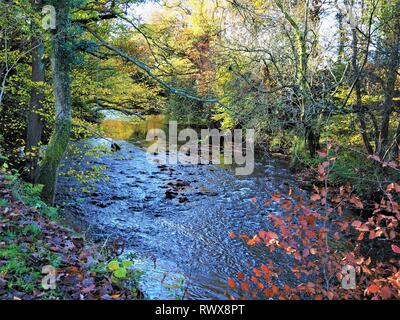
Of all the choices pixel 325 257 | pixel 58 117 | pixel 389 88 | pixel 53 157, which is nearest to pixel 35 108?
pixel 58 117

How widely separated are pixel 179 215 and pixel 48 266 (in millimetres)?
5620

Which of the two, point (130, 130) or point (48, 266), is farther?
→ point (130, 130)

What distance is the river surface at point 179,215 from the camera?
17.9 ft

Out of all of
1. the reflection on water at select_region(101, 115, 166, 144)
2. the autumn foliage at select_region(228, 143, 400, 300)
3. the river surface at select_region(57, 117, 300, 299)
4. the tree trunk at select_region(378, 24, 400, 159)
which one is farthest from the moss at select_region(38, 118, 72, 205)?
the reflection on water at select_region(101, 115, 166, 144)

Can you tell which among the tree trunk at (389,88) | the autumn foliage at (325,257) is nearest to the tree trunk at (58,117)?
the autumn foliage at (325,257)

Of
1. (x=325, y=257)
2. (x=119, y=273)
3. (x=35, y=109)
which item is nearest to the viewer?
(x=119, y=273)

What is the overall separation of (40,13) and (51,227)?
458cm

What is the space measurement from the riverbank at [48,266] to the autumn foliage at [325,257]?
4.72 feet

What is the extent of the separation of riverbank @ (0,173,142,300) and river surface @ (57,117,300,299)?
1.07m

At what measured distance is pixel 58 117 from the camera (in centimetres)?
700

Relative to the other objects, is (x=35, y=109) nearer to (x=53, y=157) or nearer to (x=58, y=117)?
(x=58, y=117)
